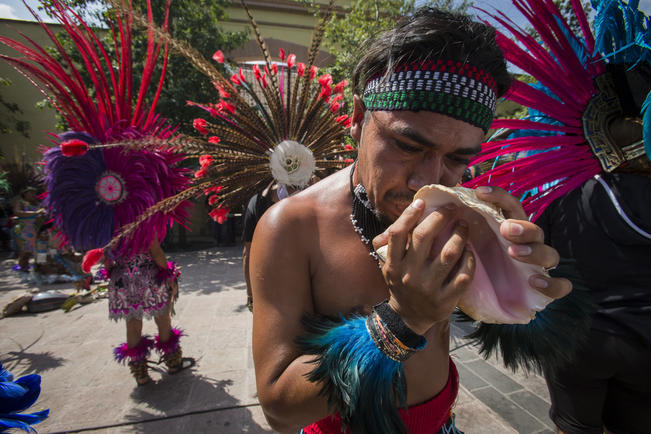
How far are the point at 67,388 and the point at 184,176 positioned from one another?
252 cm

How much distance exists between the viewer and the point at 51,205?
2.92 meters

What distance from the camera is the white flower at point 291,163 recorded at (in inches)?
89.3

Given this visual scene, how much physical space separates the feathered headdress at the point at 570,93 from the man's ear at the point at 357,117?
78 centimetres

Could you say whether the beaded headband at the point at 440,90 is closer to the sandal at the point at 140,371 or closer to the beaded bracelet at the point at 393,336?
the beaded bracelet at the point at 393,336

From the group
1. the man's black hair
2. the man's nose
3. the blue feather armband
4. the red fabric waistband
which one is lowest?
the red fabric waistband

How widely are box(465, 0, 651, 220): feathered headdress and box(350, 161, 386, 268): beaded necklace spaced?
76cm

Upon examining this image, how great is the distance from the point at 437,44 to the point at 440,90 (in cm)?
19

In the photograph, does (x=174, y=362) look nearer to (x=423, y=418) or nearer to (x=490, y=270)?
(x=423, y=418)

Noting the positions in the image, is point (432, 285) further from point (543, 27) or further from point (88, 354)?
point (88, 354)

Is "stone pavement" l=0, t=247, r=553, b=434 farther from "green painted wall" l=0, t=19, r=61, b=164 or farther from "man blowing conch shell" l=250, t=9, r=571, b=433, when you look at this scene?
"green painted wall" l=0, t=19, r=61, b=164

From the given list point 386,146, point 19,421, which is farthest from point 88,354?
point 386,146

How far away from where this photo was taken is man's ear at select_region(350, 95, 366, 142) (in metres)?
1.31

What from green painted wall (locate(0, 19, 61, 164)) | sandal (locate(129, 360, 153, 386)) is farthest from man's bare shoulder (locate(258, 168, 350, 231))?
green painted wall (locate(0, 19, 61, 164))

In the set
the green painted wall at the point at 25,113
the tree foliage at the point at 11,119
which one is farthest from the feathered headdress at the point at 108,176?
the tree foliage at the point at 11,119
